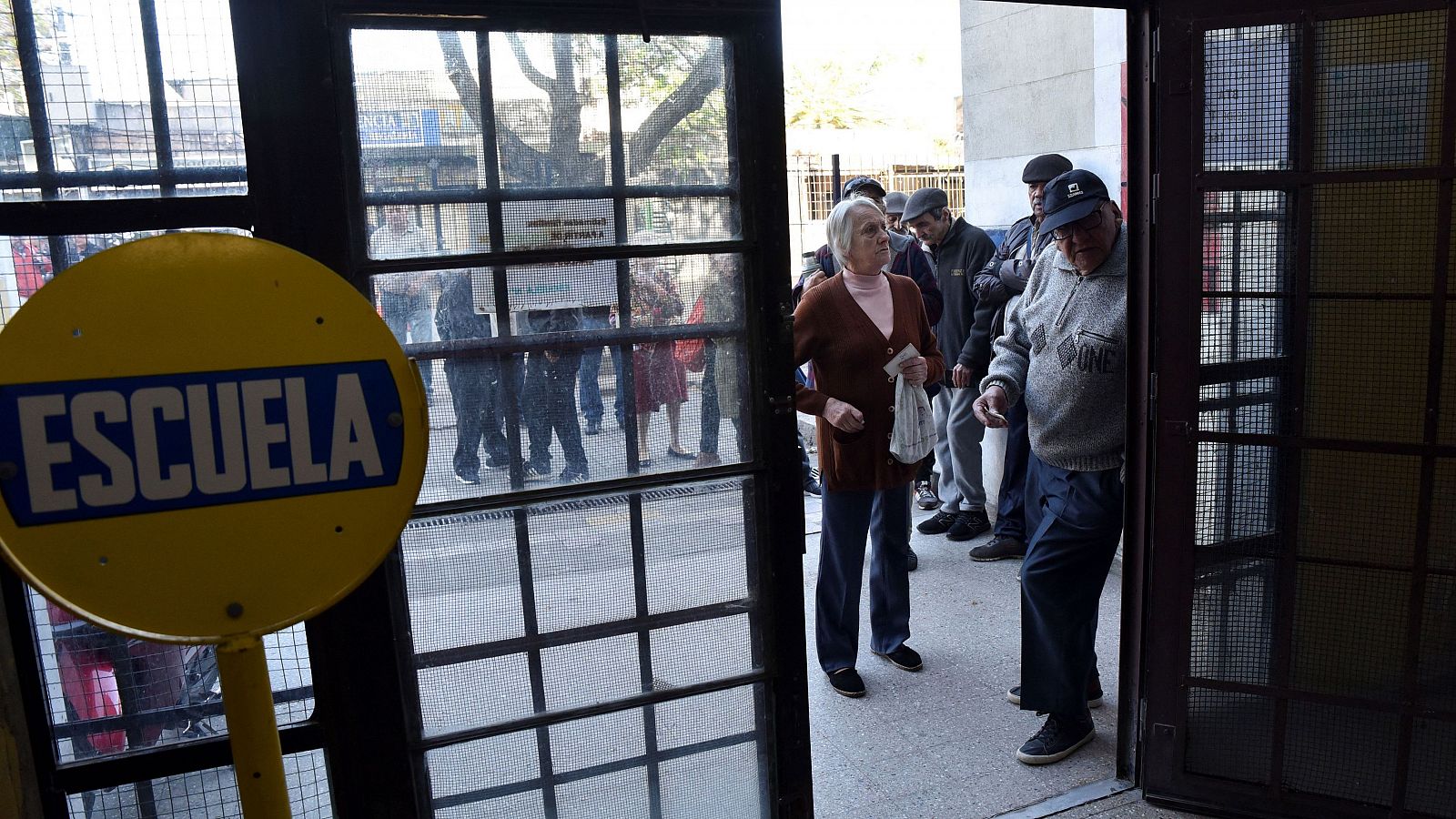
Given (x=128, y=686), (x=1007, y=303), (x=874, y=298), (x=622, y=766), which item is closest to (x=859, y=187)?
(x=1007, y=303)

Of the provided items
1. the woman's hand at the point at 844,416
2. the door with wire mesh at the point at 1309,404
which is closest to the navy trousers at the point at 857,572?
the woman's hand at the point at 844,416

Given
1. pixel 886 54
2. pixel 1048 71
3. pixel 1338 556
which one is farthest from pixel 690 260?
pixel 886 54

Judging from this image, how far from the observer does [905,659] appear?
4.24 metres

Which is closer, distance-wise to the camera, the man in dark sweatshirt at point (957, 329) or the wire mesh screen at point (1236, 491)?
the wire mesh screen at point (1236, 491)

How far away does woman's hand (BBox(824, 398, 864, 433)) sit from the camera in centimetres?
372

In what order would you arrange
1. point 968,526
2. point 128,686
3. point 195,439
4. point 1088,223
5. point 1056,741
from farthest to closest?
point 968,526 < point 1056,741 < point 1088,223 < point 128,686 < point 195,439

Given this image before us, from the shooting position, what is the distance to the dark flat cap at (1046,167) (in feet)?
17.1

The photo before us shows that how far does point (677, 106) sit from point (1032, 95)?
452cm

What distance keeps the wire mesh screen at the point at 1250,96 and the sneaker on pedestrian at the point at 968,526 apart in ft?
10.7

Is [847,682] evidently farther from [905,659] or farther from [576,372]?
[576,372]

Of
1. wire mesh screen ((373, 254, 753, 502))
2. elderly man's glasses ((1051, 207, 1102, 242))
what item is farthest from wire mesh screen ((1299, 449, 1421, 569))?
wire mesh screen ((373, 254, 753, 502))

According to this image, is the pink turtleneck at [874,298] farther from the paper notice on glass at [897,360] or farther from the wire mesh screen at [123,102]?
the wire mesh screen at [123,102]

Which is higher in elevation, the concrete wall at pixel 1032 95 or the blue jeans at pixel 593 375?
the concrete wall at pixel 1032 95

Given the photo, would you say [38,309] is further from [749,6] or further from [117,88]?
[749,6]
